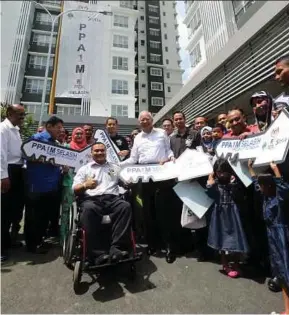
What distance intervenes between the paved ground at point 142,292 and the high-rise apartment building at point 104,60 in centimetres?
877

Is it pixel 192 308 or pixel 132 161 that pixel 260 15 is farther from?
pixel 192 308

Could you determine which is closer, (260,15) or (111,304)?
(111,304)

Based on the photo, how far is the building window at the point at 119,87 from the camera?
32216 millimetres

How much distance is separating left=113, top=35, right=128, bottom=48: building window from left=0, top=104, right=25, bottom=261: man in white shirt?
34201mm

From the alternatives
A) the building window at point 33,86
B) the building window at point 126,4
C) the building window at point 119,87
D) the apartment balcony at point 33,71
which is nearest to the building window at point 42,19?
the apartment balcony at point 33,71

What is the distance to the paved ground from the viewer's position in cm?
214

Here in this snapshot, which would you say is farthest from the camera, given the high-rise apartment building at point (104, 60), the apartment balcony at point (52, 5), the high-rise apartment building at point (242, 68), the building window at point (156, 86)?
the building window at point (156, 86)

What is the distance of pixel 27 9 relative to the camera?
22828mm

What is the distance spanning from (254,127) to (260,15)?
5144 mm

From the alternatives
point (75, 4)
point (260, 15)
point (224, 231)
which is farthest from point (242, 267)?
point (75, 4)

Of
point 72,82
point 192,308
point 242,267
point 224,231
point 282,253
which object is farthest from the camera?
point 72,82

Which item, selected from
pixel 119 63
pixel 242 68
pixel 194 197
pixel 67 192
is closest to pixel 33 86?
pixel 119 63

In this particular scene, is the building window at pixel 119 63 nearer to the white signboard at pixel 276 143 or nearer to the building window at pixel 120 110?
the building window at pixel 120 110

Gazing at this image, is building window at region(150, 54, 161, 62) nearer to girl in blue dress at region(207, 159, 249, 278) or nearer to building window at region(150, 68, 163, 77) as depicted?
building window at region(150, 68, 163, 77)
